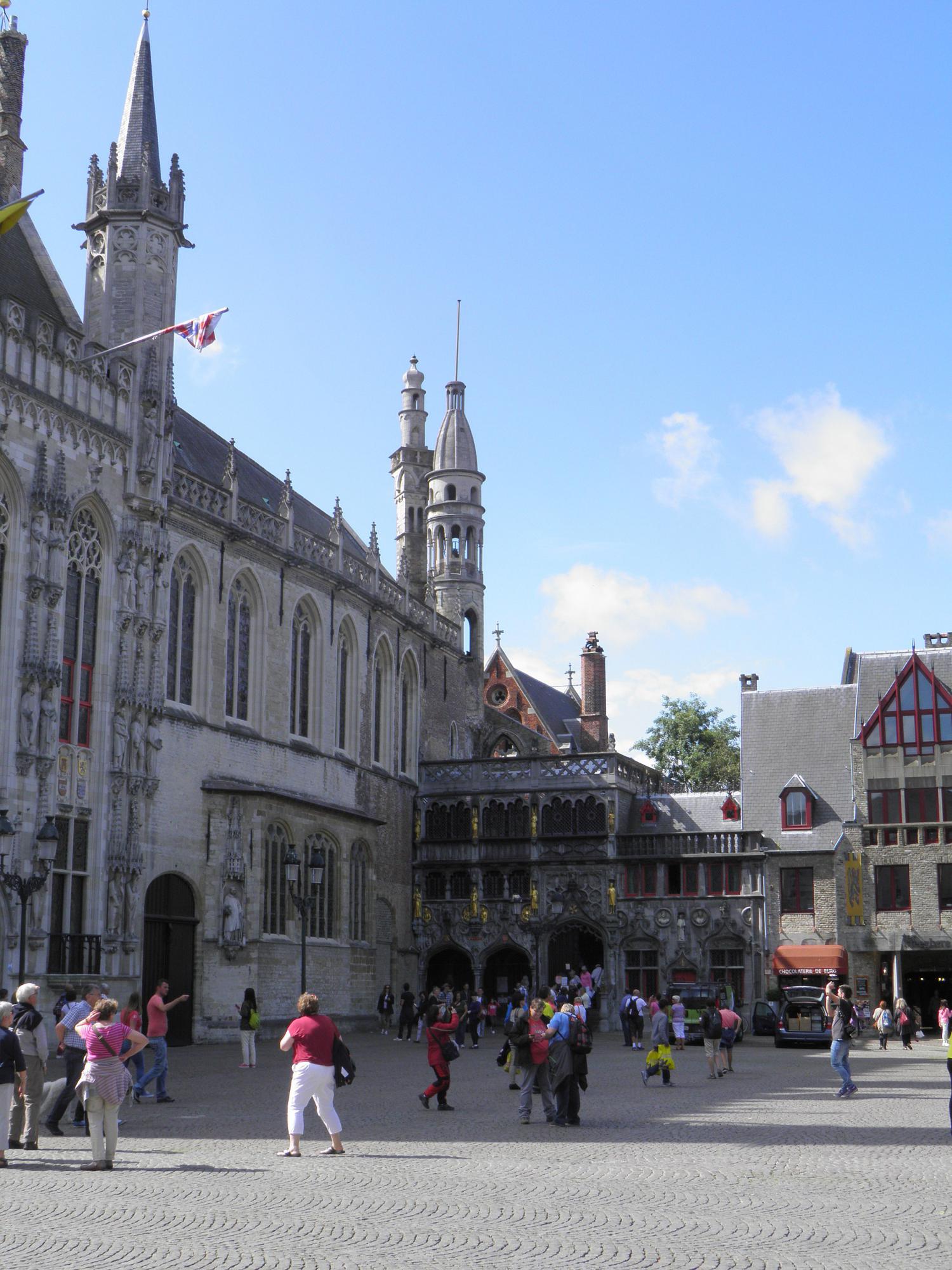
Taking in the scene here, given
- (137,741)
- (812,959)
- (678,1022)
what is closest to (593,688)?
(812,959)

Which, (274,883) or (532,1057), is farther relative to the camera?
(274,883)

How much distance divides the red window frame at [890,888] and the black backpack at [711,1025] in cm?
2381

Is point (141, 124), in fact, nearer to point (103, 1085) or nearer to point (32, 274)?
point (32, 274)

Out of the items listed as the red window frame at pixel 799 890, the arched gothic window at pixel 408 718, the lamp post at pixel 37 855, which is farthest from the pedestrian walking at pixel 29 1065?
the red window frame at pixel 799 890

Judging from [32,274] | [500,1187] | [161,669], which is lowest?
[500,1187]

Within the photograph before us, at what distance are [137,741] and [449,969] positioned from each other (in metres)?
20.0

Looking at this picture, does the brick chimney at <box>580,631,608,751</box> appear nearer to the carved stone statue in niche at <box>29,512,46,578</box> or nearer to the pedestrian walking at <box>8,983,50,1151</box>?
the carved stone statue in niche at <box>29,512,46,578</box>

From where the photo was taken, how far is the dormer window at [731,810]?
165 ft

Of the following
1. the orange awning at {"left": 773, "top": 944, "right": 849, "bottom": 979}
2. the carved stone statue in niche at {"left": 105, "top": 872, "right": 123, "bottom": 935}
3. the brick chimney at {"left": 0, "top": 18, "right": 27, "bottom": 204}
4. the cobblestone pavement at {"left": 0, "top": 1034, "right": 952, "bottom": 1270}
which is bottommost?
the cobblestone pavement at {"left": 0, "top": 1034, "right": 952, "bottom": 1270}

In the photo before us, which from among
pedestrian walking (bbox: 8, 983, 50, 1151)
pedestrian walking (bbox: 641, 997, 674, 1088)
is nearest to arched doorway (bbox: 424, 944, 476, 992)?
pedestrian walking (bbox: 641, 997, 674, 1088)

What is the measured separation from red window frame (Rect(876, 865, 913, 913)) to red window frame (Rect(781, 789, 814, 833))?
260 cm

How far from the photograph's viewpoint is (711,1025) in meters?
25.4

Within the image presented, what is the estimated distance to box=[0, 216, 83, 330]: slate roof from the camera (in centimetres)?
3606

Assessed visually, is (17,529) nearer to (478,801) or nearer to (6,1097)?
(6,1097)
